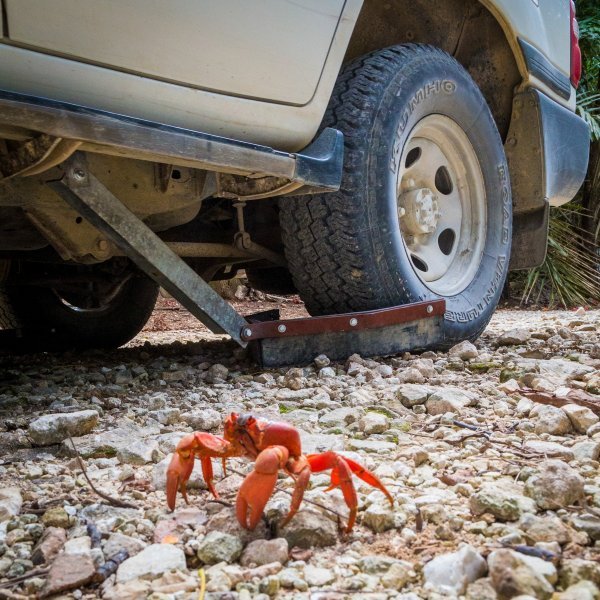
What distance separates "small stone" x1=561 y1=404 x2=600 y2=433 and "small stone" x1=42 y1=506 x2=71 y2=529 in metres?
1.14

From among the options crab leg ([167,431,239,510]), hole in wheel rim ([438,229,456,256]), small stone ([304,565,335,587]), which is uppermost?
hole in wheel rim ([438,229,456,256])

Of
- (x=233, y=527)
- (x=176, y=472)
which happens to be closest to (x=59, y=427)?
(x=176, y=472)

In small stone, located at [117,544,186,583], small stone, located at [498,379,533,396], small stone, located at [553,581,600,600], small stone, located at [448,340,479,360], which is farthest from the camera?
small stone, located at [448,340,479,360]

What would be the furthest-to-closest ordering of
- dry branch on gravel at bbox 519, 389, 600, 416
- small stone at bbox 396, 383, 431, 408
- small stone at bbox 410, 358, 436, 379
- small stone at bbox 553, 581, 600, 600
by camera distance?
small stone at bbox 410, 358, 436, 379 < small stone at bbox 396, 383, 431, 408 < dry branch on gravel at bbox 519, 389, 600, 416 < small stone at bbox 553, 581, 600, 600

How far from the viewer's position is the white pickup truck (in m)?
1.75

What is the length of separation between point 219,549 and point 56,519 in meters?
0.32

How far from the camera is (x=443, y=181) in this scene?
3.09 metres

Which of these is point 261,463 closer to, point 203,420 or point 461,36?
point 203,420

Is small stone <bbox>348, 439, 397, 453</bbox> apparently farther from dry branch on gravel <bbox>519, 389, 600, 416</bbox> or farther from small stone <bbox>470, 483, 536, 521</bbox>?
dry branch on gravel <bbox>519, 389, 600, 416</bbox>

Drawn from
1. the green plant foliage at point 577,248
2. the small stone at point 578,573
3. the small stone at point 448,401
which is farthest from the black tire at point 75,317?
the green plant foliage at point 577,248

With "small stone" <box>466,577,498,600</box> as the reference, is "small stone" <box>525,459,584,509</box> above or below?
above

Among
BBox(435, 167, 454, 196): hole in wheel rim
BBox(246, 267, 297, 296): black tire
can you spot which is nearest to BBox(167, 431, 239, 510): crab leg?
BBox(435, 167, 454, 196): hole in wheel rim

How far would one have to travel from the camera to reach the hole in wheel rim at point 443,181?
3041 mm

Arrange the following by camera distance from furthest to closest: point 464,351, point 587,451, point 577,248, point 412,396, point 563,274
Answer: point 577,248 → point 563,274 → point 464,351 → point 412,396 → point 587,451
